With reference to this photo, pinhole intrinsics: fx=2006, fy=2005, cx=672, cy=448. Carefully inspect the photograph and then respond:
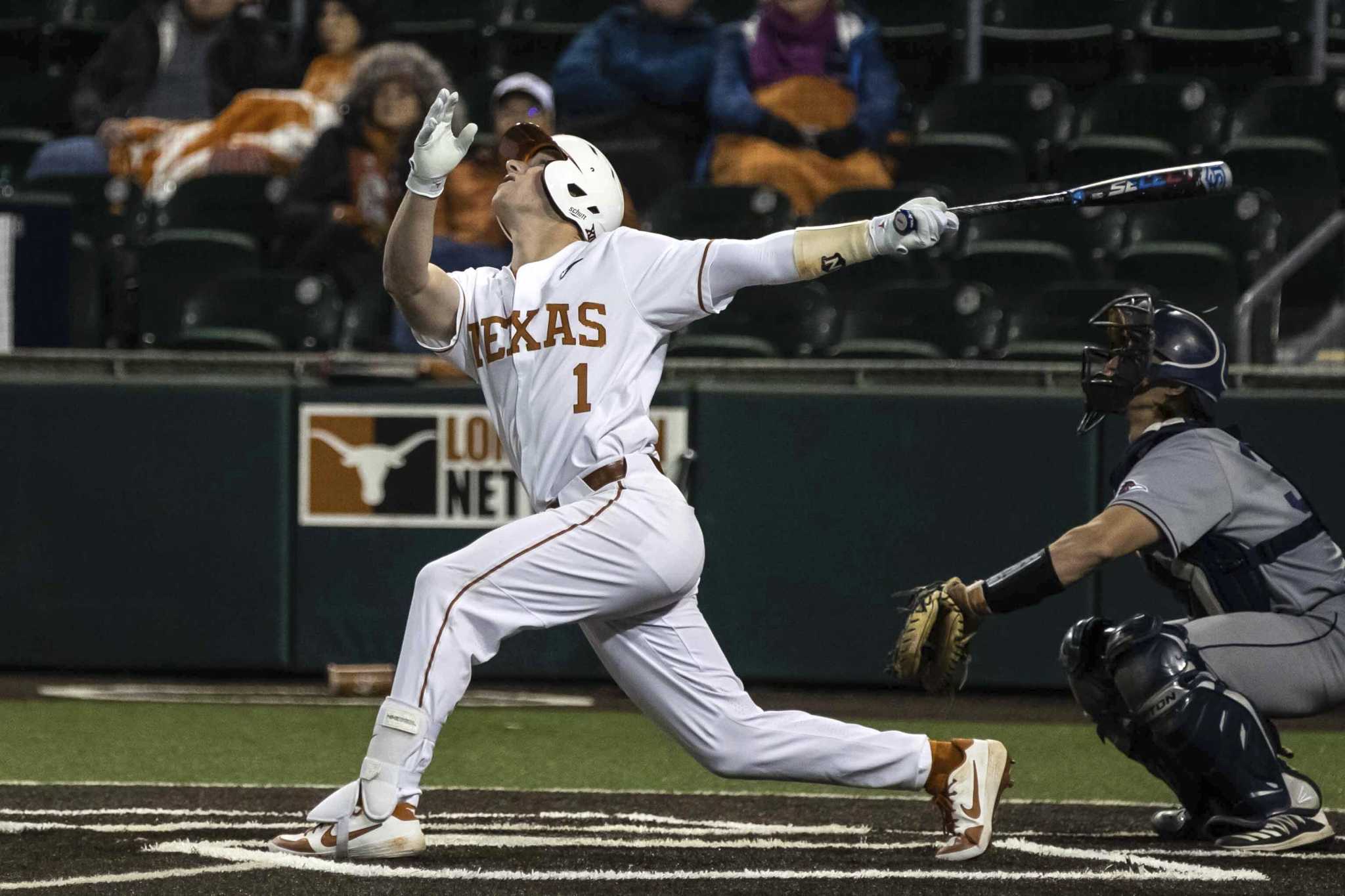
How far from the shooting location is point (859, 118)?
9.33 m

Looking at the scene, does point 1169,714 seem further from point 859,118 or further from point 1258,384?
point 859,118

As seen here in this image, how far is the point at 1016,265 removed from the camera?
8758 millimetres

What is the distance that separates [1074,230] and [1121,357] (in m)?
4.46

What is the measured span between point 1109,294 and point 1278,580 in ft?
11.8

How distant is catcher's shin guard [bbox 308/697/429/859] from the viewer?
385cm

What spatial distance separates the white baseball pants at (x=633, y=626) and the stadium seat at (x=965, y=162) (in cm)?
536

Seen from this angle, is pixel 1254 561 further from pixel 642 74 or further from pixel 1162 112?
pixel 642 74

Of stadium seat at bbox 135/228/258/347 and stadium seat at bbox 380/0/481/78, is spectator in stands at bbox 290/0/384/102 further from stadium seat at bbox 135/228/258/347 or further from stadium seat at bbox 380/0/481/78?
stadium seat at bbox 135/228/258/347

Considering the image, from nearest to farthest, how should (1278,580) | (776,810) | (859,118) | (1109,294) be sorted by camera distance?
(1278,580) < (776,810) < (1109,294) < (859,118)

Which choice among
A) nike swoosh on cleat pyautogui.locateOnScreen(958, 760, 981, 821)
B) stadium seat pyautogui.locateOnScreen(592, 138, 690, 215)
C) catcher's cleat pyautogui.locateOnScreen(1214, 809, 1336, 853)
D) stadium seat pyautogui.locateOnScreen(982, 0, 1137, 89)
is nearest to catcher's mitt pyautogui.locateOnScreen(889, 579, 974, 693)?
nike swoosh on cleat pyautogui.locateOnScreen(958, 760, 981, 821)

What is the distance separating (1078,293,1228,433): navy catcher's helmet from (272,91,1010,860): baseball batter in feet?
2.54

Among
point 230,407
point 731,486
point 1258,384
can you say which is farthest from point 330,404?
point 1258,384

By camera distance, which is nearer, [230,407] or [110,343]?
[230,407]

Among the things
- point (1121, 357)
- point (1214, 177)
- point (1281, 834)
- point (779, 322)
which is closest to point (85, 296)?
point (779, 322)
